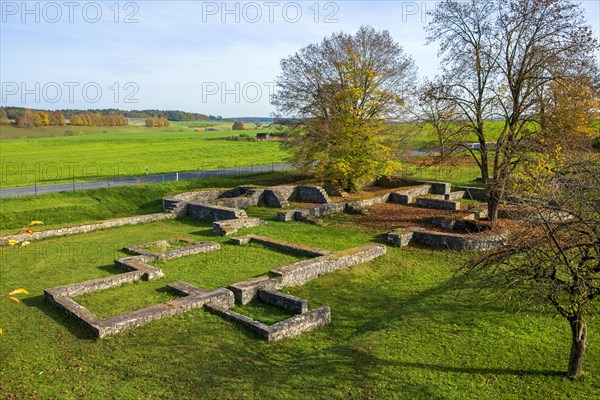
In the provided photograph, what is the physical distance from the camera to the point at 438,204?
24.6 metres

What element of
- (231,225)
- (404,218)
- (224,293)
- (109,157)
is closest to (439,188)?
(404,218)

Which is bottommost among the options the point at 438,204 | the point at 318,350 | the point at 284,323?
the point at 318,350

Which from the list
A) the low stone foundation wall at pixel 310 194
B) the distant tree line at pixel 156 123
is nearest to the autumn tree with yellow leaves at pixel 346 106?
the low stone foundation wall at pixel 310 194

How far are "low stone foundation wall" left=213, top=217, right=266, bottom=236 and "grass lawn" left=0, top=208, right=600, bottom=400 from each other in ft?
16.0

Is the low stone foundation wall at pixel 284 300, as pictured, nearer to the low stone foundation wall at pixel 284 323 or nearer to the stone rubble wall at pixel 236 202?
the low stone foundation wall at pixel 284 323

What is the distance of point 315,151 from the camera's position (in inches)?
1077

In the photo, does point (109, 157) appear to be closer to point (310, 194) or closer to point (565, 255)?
point (310, 194)

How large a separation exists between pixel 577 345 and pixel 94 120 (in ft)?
357

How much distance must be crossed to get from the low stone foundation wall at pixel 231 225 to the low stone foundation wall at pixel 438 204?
33.4 feet

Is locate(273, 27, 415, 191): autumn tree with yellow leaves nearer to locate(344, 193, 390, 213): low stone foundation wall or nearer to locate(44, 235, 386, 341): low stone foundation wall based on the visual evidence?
locate(344, 193, 390, 213): low stone foundation wall

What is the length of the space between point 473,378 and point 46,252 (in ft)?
49.0

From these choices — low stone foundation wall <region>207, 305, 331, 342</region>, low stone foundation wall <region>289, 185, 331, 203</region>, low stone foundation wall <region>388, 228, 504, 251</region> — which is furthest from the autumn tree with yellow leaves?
low stone foundation wall <region>207, 305, 331, 342</region>

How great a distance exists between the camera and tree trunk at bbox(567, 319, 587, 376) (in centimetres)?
777

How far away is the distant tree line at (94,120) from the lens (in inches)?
3871
